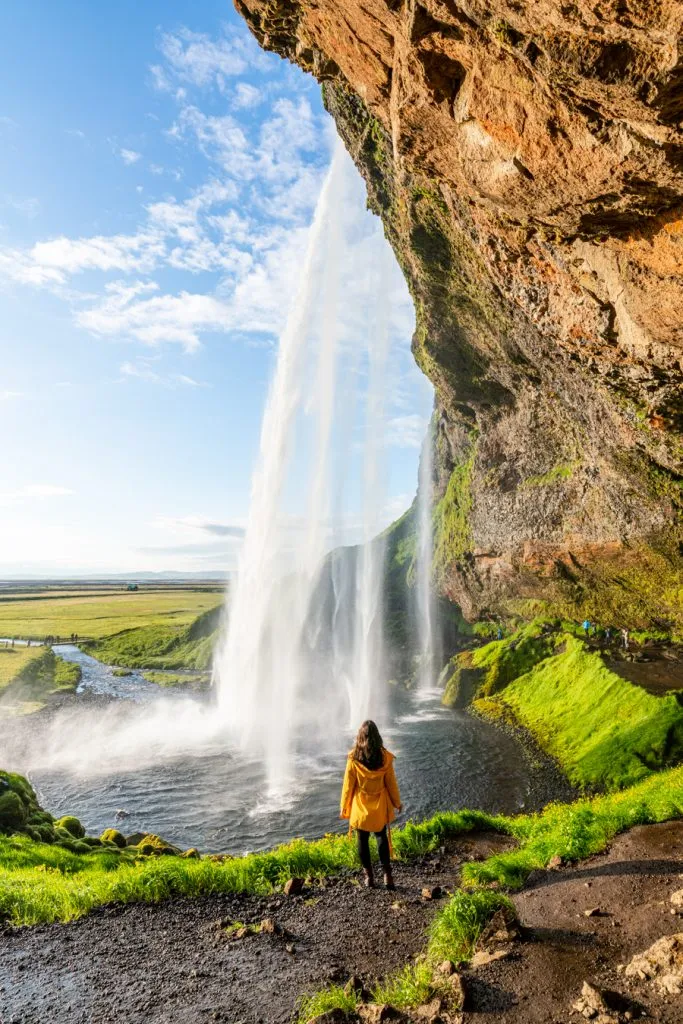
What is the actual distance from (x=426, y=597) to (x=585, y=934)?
42393 millimetres

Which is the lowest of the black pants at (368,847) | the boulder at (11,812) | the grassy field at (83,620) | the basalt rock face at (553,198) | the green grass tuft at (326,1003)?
the grassy field at (83,620)

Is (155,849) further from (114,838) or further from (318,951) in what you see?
(318,951)

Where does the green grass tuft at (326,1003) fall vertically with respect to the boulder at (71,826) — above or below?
above

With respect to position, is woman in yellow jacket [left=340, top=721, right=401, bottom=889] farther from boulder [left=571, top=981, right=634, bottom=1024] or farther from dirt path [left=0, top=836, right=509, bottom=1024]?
boulder [left=571, top=981, right=634, bottom=1024]

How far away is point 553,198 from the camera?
Result: 377 inches

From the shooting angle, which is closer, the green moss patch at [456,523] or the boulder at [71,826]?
the boulder at [71,826]

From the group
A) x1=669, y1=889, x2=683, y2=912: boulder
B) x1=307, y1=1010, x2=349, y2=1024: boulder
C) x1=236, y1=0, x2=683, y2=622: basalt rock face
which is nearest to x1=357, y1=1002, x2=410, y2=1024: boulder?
x1=307, y1=1010, x2=349, y2=1024: boulder

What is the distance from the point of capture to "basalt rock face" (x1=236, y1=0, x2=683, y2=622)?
7043 millimetres

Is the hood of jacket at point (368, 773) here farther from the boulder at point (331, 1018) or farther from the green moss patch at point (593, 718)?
the green moss patch at point (593, 718)

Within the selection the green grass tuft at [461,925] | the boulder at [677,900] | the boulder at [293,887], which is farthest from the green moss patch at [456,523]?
the green grass tuft at [461,925]

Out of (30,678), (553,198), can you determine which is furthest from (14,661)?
(553,198)

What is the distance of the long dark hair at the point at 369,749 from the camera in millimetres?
8141

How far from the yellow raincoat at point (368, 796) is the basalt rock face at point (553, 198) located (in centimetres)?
939

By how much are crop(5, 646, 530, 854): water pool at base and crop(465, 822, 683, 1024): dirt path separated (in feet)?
33.9
